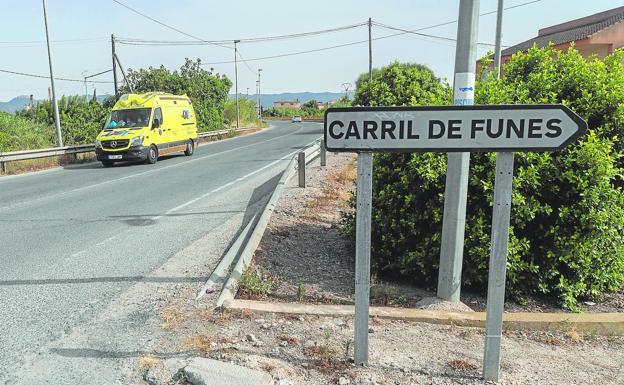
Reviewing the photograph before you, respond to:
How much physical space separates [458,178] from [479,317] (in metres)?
1.15

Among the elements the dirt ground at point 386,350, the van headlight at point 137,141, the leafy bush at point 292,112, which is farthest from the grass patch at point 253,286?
the leafy bush at point 292,112

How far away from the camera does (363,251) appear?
3.16 metres

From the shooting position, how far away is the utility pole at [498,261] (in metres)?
2.98

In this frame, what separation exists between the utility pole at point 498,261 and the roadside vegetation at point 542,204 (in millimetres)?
1394

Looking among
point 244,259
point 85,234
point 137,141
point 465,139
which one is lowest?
point 85,234

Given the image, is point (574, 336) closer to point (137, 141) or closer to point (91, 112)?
point (137, 141)

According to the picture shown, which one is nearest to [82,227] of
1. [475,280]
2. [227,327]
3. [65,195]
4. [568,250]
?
[65,195]

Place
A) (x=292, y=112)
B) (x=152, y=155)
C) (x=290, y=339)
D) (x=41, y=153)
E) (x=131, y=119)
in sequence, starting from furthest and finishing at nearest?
(x=292, y=112), (x=131, y=119), (x=152, y=155), (x=41, y=153), (x=290, y=339)

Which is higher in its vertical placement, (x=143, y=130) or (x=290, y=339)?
(x=143, y=130)

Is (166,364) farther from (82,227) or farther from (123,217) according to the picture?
(123,217)

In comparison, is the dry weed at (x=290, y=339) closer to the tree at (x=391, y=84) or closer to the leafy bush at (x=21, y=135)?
the tree at (x=391, y=84)

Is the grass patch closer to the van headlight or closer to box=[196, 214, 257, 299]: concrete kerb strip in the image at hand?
box=[196, 214, 257, 299]: concrete kerb strip

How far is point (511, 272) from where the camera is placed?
4379mm

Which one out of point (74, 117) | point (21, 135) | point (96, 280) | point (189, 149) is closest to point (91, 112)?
point (74, 117)
